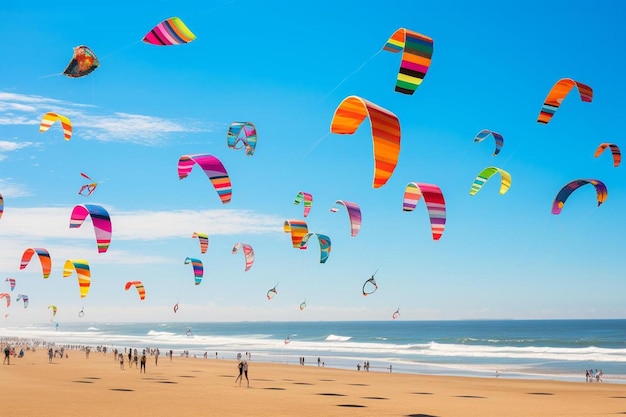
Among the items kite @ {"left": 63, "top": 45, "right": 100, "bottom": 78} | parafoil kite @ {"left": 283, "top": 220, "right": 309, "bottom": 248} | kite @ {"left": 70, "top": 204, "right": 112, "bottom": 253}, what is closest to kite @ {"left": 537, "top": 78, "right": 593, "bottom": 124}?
parafoil kite @ {"left": 283, "top": 220, "right": 309, "bottom": 248}

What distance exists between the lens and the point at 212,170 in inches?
817

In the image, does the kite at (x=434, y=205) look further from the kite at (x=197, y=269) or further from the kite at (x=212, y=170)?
the kite at (x=197, y=269)

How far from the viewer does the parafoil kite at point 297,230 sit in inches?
931

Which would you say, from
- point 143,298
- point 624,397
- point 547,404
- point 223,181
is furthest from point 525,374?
point 223,181

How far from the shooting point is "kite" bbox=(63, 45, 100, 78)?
12.7m

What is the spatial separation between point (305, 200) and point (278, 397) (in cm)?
793

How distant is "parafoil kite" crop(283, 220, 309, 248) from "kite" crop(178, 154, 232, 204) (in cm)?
321

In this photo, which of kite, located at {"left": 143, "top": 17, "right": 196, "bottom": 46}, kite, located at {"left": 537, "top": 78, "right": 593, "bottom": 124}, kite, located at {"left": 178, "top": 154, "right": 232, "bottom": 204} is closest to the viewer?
kite, located at {"left": 143, "top": 17, "right": 196, "bottom": 46}

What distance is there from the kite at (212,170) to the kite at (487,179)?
8.06 meters

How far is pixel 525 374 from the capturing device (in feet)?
142

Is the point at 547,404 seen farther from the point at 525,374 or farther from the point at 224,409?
the point at 525,374

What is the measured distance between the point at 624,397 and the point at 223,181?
61.5 feet

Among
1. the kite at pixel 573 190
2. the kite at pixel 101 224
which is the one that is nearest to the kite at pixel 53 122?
the kite at pixel 101 224

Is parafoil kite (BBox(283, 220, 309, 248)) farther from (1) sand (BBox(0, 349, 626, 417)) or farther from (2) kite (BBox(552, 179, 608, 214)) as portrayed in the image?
(2) kite (BBox(552, 179, 608, 214))
